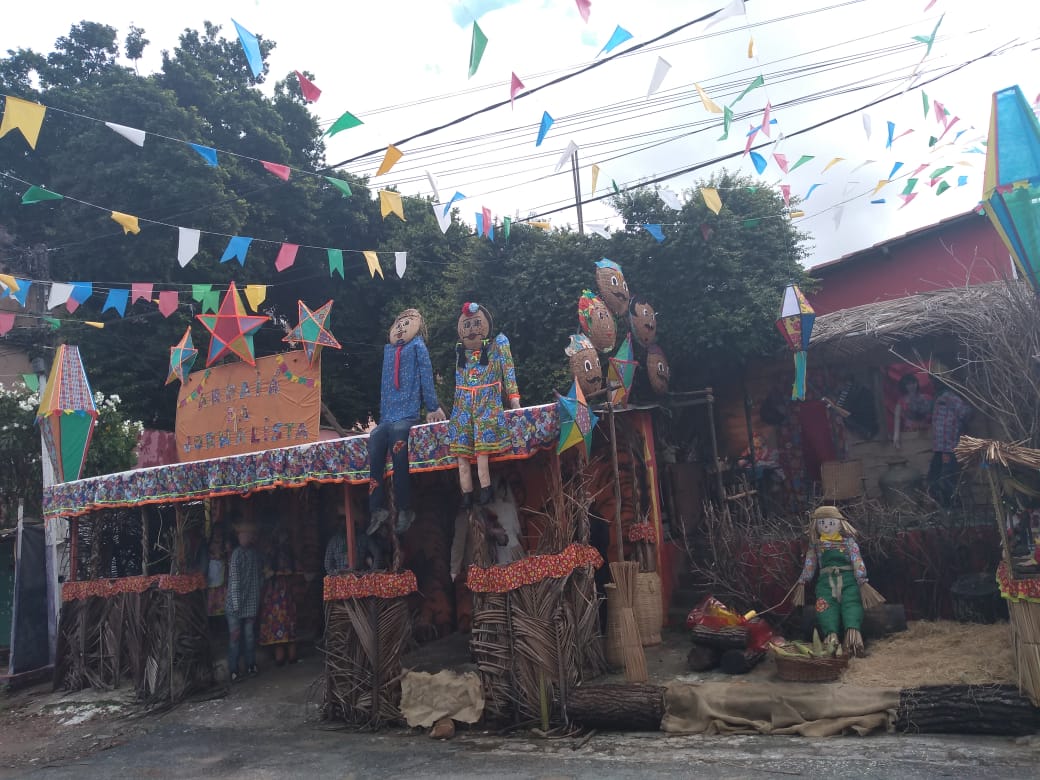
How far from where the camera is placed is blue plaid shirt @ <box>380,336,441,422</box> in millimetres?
7809

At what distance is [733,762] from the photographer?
545 cm

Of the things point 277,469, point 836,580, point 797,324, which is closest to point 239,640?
point 277,469

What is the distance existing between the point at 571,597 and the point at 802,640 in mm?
2159

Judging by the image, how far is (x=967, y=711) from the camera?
Result: 18.1 feet

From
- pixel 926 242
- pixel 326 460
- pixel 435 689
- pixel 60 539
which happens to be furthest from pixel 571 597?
pixel 926 242

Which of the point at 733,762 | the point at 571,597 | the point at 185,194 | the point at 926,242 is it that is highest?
Result: the point at 185,194

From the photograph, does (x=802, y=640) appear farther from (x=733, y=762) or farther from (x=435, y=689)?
(x=435, y=689)

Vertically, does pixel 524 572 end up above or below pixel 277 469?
below

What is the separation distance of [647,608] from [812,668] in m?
2.02

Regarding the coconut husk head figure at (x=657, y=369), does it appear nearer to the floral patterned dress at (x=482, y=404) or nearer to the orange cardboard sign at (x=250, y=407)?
the floral patterned dress at (x=482, y=404)

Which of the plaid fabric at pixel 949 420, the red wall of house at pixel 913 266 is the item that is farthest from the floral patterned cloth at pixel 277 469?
the red wall of house at pixel 913 266

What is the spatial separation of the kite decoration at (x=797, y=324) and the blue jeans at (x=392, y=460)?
4.95m

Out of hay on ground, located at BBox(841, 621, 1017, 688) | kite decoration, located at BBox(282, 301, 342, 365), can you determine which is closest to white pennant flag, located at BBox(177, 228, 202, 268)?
kite decoration, located at BBox(282, 301, 342, 365)

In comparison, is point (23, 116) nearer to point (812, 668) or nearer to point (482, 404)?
point (482, 404)
